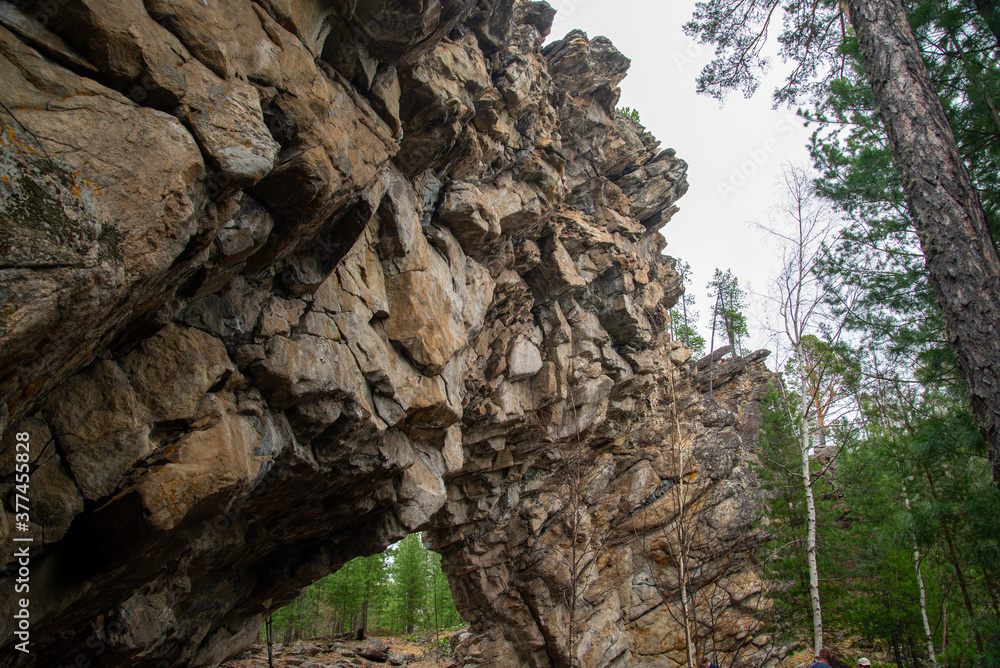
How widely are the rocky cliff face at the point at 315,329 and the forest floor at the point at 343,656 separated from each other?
17.5 ft

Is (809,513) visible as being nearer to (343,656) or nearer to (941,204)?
(941,204)

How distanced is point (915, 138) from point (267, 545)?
1248 cm

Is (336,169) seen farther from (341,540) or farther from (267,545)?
(341,540)

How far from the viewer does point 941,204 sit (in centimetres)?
604

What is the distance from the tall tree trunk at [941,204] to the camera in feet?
17.5

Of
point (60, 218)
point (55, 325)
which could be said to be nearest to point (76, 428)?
point (55, 325)

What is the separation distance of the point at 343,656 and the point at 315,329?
1752cm

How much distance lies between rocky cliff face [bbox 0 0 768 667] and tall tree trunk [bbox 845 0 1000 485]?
6.11 m

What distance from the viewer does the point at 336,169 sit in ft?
21.7

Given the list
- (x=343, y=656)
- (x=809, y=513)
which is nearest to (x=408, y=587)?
(x=343, y=656)

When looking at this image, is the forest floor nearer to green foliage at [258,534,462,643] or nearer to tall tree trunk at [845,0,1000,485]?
green foliage at [258,534,462,643]

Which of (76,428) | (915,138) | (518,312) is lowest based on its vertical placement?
(76,428)

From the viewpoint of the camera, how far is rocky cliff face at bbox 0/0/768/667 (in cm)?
411

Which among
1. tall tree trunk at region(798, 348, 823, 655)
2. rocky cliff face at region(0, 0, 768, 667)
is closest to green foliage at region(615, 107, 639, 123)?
rocky cliff face at region(0, 0, 768, 667)
